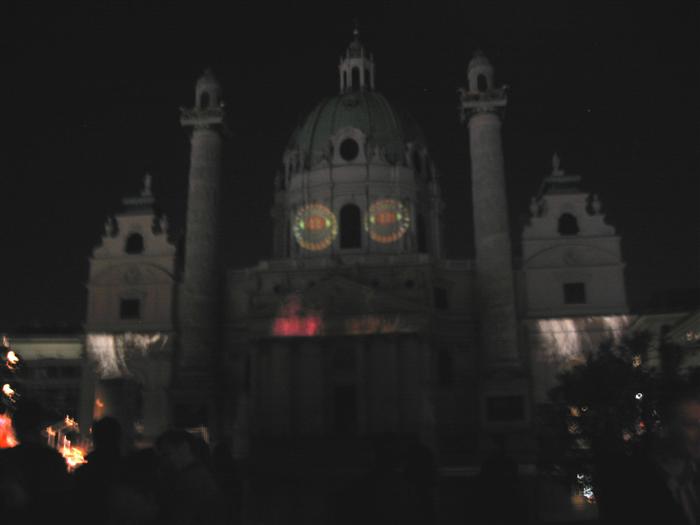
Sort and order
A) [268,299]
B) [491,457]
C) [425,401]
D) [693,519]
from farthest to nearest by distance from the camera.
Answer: [268,299] < [425,401] < [491,457] < [693,519]

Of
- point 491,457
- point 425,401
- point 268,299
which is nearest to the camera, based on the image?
point 491,457

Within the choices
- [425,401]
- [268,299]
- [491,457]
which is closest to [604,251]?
[425,401]

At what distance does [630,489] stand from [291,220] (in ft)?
187

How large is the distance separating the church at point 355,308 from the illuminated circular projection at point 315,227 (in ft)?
0.35

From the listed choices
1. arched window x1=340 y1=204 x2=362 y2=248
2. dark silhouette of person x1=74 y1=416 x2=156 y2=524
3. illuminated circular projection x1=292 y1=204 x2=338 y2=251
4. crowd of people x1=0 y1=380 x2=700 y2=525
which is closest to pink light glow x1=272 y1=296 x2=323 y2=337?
illuminated circular projection x1=292 y1=204 x2=338 y2=251

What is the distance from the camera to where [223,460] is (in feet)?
42.8

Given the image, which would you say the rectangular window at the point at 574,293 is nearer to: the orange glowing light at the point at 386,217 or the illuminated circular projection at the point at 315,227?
the orange glowing light at the point at 386,217

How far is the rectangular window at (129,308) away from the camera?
183 feet

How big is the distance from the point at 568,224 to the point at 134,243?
97.7 feet

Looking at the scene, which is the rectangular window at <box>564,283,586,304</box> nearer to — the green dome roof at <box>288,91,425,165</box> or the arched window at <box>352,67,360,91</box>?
the green dome roof at <box>288,91,425,165</box>

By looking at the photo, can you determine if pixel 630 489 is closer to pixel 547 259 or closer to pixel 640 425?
pixel 640 425

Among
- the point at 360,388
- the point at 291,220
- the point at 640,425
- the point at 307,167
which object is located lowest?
the point at 640,425

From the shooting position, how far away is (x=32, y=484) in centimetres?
672

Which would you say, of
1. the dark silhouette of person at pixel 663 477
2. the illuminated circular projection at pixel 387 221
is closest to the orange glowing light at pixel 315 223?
the illuminated circular projection at pixel 387 221
